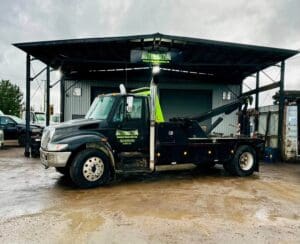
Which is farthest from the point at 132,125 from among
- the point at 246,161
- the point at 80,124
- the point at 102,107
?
the point at 246,161

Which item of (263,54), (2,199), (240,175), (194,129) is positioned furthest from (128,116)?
(263,54)

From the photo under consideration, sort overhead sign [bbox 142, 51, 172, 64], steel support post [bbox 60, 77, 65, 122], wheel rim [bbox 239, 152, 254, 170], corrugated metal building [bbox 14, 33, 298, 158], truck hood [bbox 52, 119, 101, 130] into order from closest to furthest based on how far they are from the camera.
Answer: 1. truck hood [bbox 52, 119, 101, 130]
2. wheel rim [bbox 239, 152, 254, 170]
3. overhead sign [bbox 142, 51, 172, 64]
4. corrugated metal building [bbox 14, 33, 298, 158]
5. steel support post [bbox 60, 77, 65, 122]

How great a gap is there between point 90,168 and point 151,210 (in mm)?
2278

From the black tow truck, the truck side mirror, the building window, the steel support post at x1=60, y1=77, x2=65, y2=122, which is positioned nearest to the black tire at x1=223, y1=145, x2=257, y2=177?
the black tow truck

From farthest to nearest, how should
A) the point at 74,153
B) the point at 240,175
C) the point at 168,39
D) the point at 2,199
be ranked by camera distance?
the point at 168,39 < the point at 240,175 < the point at 74,153 < the point at 2,199

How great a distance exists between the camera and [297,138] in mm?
13352

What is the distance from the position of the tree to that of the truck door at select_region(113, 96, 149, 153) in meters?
50.0

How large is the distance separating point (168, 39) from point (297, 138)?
6.99m

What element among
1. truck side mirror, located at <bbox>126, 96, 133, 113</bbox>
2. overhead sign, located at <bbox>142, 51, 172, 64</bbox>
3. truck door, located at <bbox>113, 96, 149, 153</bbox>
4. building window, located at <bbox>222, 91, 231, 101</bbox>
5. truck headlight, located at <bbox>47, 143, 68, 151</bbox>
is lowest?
truck headlight, located at <bbox>47, 143, 68, 151</bbox>

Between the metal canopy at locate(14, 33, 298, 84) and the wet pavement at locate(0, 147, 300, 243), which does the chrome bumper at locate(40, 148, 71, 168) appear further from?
the metal canopy at locate(14, 33, 298, 84)

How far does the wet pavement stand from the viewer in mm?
4418

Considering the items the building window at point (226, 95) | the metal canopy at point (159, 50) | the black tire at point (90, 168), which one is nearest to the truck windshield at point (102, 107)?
the black tire at point (90, 168)

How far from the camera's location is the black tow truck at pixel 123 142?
7.28m

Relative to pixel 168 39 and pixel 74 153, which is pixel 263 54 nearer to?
pixel 168 39
